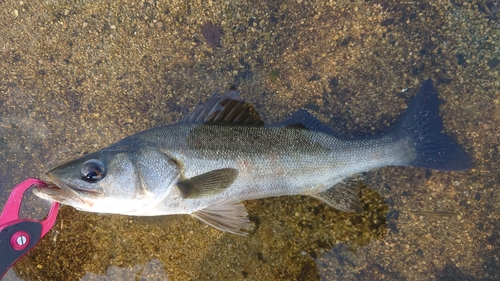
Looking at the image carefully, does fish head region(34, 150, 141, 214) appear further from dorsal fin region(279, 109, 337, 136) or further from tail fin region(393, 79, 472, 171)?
tail fin region(393, 79, 472, 171)

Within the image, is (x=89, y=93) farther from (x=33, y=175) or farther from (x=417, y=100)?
(x=417, y=100)

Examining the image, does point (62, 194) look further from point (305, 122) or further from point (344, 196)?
point (344, 196)

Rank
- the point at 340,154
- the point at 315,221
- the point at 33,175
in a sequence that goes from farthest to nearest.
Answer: the point at 33,175 < the point at 315,221 < the point at 340,154

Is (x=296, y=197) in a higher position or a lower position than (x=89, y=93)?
lower

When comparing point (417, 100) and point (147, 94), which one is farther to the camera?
point (147, 94)

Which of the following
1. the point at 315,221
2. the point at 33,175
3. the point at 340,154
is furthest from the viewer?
the point at 33,175

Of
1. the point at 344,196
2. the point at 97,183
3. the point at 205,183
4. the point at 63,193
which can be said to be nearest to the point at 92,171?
the point at 97,183

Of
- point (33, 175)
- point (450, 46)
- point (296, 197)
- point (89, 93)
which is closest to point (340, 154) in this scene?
point (296, 197)
